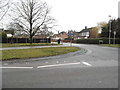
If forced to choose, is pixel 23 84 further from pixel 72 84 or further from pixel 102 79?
pixel 102 79

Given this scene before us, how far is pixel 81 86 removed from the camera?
3740 millimetres

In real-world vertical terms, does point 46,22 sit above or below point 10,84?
above

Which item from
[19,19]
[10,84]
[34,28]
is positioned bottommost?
[10,84]

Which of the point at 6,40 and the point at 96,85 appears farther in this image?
the point at 6,40

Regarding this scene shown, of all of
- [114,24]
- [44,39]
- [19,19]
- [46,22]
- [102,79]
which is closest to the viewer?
[102,79]

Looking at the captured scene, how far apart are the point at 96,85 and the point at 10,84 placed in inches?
113

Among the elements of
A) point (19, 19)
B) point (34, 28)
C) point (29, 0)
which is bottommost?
point (34, 28)

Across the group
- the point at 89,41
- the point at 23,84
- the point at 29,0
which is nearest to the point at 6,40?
the point at 29,0

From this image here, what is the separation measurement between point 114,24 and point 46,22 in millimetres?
22343

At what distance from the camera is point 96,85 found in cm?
381

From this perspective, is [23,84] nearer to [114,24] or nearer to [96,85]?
[96,85]

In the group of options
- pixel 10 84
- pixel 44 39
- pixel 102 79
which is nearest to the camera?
pixel 10 84

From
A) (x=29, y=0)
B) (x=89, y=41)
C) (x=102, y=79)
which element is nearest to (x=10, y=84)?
(x=102, y=79)

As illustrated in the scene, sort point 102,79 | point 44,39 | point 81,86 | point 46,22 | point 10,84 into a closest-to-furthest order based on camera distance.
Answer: point 81,86 < point 10,84 < point 102,79 < point 46,22 < point 44,39
